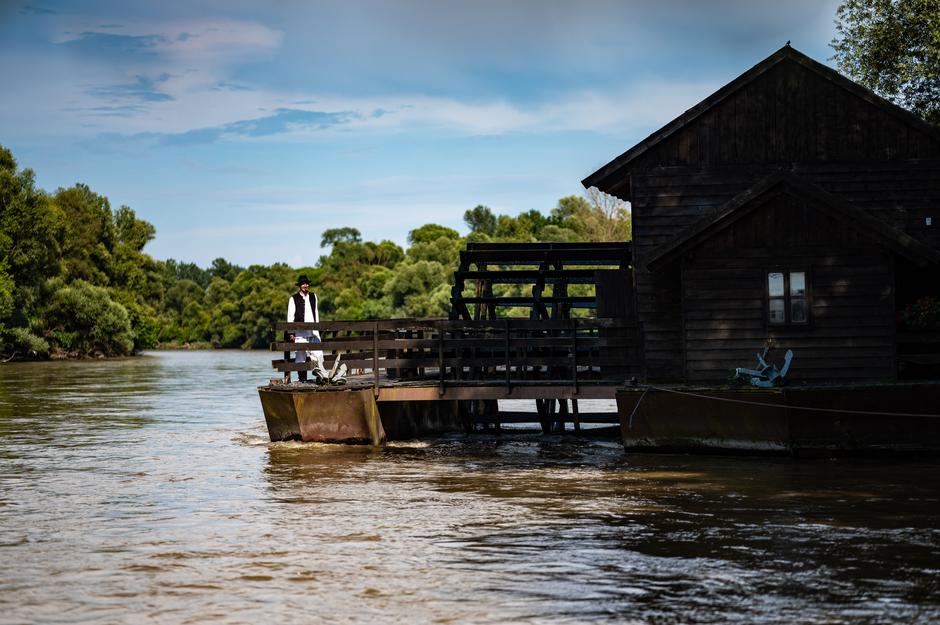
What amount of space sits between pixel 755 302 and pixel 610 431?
5.55 metres

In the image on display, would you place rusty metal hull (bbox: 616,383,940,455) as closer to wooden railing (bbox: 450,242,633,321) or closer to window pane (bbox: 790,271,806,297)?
window pane (bbox: 790,271,806,297)

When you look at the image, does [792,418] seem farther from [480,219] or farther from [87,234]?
[480,219]

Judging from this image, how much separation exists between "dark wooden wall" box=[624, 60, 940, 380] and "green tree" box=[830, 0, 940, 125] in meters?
11.5

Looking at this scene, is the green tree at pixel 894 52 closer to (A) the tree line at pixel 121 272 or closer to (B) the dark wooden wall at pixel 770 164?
(B) the dark wooden wall at pixel 770 164

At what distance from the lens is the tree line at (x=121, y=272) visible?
66625 mm

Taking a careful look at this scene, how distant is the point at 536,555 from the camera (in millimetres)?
10305

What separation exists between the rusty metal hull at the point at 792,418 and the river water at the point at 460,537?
393 mm

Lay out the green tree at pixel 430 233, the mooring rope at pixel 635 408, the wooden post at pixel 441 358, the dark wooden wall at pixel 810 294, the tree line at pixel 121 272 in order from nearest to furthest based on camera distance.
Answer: the mooring rope at pixel 635 408
the dark wooden wall at pixel 810 294
the wooden post at pixel 441 358
the tree line at pixel 121 272
the green tree at pixel 430 233

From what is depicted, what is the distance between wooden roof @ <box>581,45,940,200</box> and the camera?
18.8 m

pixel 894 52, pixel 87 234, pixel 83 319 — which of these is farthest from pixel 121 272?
pixel 894 52

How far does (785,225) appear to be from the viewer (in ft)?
57.7

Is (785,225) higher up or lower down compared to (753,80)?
lower down

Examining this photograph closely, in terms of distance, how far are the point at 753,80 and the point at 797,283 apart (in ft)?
13.1

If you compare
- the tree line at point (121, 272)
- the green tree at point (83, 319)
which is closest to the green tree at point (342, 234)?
the tree line at point (121, 272)
